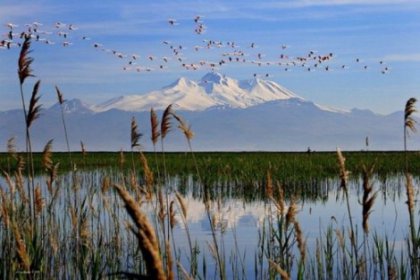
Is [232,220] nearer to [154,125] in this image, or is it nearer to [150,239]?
[154,125]

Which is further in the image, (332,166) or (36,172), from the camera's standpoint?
(36,172)

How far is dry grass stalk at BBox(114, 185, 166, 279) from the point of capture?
1.65 meters

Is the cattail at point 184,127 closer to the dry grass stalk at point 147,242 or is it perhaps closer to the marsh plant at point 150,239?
the marsh plant at point 150,239

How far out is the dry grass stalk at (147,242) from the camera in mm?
1654

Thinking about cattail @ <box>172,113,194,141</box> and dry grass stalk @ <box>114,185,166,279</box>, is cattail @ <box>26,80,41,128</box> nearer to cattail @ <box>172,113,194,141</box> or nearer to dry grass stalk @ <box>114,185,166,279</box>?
cattail @ <box>172,113,194,141</box>

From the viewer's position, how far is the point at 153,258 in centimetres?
166

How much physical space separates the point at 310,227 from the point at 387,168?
1480cm

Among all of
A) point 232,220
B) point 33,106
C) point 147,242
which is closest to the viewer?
point 147,242

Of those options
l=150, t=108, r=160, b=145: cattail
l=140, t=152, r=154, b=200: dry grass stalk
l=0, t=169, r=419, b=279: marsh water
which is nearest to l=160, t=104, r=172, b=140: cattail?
l=150, t=108, r=160, b=145: cattail

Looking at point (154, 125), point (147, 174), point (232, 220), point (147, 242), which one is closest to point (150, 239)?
point (147, 242)

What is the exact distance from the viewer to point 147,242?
5.56 feet

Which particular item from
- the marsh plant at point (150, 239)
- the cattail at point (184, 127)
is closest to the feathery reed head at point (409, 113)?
the marsh plant at point (150, 239)

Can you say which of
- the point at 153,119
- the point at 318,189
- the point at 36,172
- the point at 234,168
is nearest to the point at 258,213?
the point at 318,189

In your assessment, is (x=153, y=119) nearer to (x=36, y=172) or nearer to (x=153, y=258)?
(x=153, y=258)
